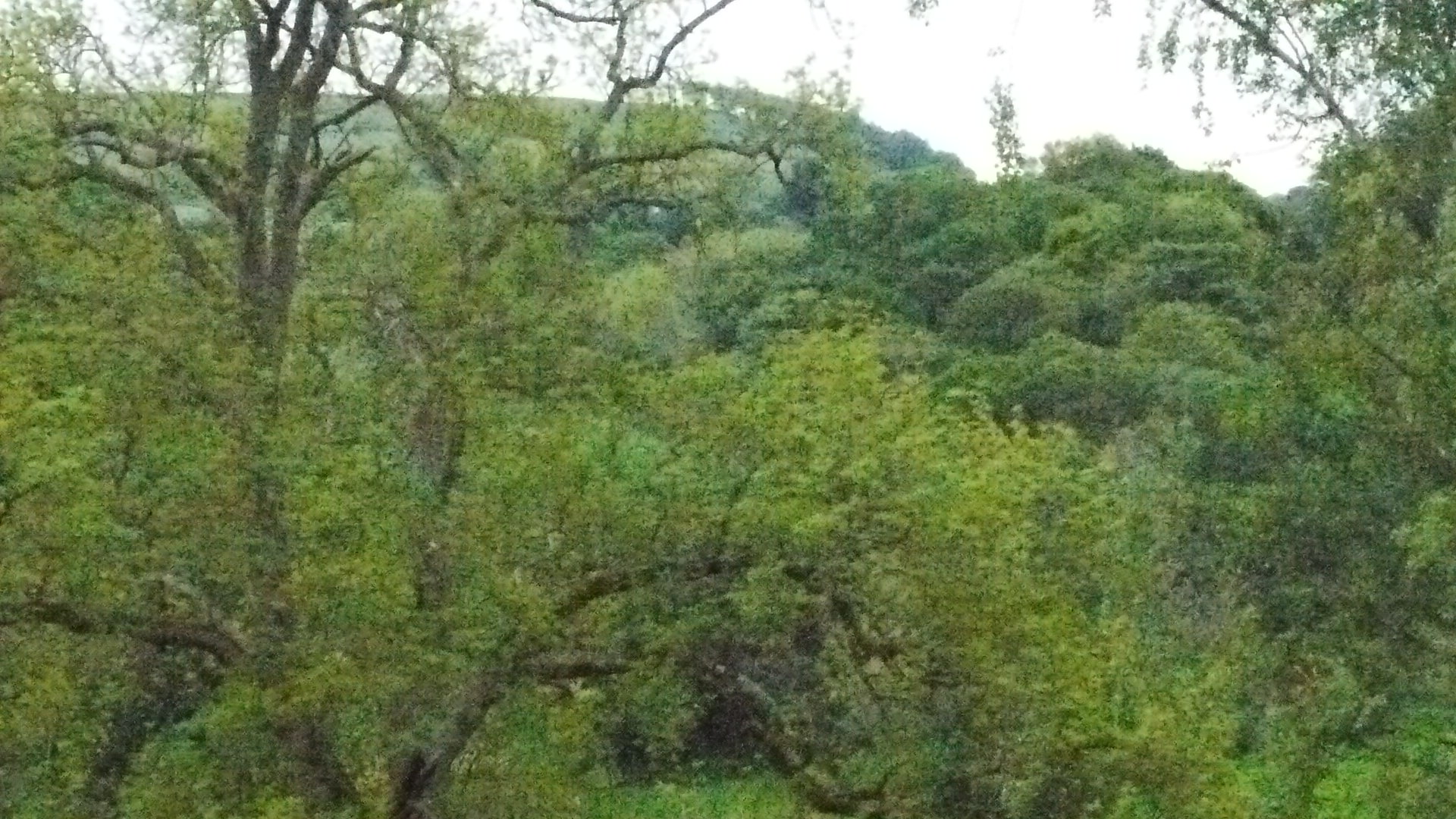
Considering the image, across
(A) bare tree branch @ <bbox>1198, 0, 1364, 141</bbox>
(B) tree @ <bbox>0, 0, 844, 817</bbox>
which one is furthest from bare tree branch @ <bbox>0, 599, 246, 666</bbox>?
(A) bare tree branch @ <bbox>1198, 0, 1364, 141</bbox>

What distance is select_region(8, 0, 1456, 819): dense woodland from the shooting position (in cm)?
880

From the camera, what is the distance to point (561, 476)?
9.14m

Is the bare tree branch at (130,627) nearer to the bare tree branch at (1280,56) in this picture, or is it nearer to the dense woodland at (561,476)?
the dense woodland at (561,476)

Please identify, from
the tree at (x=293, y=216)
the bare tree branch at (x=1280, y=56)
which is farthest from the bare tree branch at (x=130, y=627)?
the bare tree branch at (x=1280, y=56)

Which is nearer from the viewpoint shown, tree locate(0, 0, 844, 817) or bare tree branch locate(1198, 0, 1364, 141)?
tree locate(0, 0, 844, 817)

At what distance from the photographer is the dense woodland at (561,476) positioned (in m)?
8.80

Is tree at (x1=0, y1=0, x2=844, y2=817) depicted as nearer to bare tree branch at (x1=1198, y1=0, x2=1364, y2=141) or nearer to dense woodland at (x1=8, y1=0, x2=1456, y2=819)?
dense woodland at (x1=8, y1=0, x2=1456, y2=819)

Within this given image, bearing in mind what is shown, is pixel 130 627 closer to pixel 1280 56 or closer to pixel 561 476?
pixel 561 476

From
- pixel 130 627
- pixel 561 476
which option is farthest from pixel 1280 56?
pixel 130 627

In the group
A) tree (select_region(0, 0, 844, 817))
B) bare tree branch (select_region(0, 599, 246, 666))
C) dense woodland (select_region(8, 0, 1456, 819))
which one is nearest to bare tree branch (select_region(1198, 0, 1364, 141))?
dense woodland (select_region(8, 0, 1456, 819))

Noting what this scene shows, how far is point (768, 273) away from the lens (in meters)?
19.7

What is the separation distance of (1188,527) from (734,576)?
10.7 metres

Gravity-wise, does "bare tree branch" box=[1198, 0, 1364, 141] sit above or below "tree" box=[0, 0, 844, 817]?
above

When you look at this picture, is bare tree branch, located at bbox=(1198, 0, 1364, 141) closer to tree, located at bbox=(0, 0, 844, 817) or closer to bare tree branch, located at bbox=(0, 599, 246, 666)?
tree, located at bbox=(0, 0, 844, 817)
